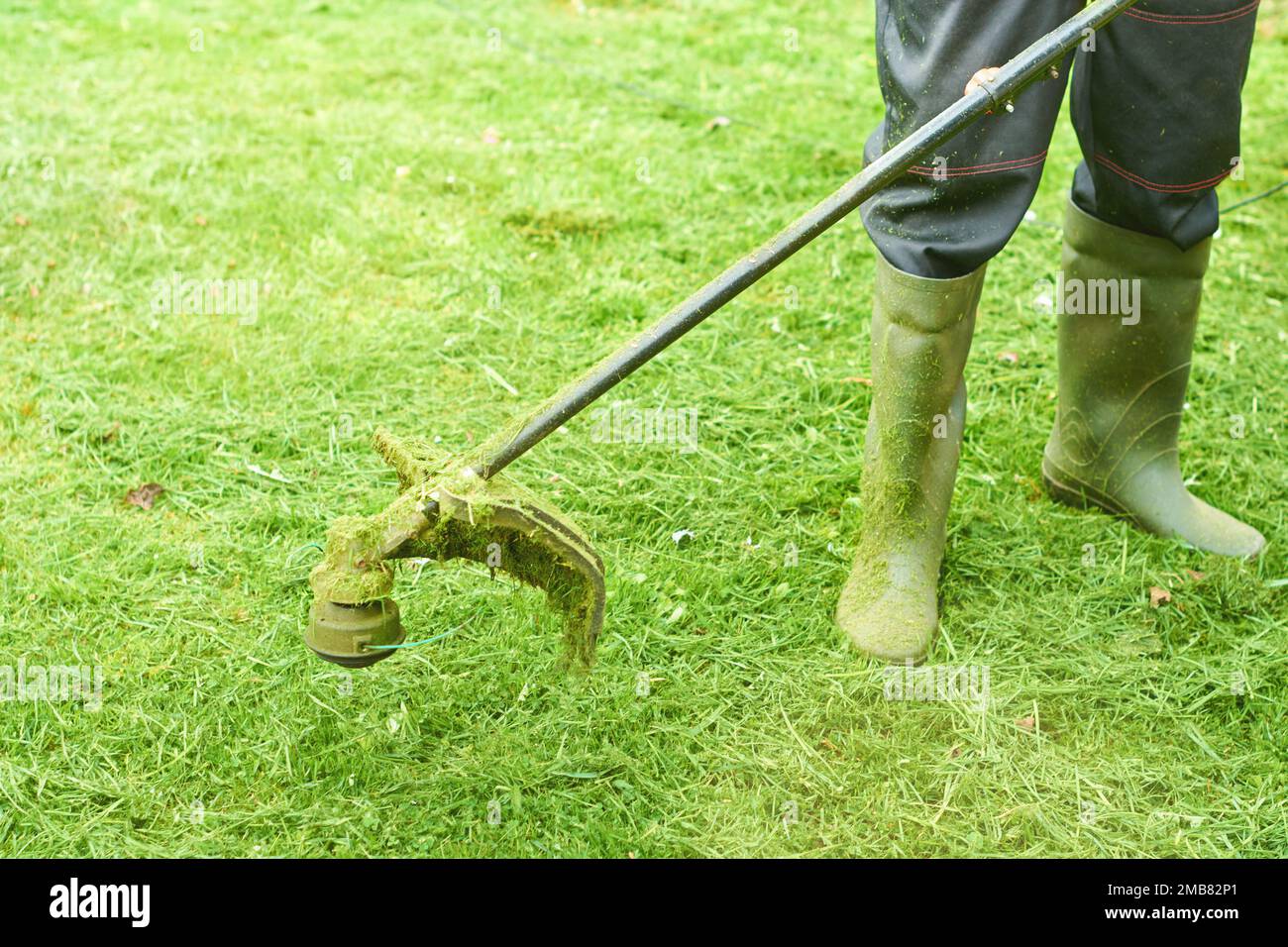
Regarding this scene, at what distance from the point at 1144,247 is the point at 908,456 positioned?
677mm

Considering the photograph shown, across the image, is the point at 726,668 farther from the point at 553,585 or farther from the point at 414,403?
the point at 414,403

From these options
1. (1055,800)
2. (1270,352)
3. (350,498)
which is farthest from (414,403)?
(1270,352)

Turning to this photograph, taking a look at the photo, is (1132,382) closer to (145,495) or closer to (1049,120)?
(1049,120)

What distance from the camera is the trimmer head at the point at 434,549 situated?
6.34 ft

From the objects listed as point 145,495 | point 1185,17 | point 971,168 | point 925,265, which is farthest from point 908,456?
point 145,495

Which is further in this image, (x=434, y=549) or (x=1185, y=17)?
(x=1185, y=17)

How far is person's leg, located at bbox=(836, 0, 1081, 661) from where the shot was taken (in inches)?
82.3

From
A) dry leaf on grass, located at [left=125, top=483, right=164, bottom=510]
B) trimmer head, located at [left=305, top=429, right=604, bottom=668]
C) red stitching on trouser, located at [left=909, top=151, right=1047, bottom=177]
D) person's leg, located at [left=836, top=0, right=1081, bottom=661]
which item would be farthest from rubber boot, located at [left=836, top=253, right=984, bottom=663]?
dry leaf on grass, located at [left=125, top=483, right=164, bottom=510]

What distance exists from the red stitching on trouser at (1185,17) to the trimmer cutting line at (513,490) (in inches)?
A: 12.1

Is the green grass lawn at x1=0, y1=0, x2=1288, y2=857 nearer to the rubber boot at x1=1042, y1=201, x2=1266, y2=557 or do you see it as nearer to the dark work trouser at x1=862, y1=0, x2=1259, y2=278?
the rubber boot at x1=1042, y1=201, x2=1266, y2=557

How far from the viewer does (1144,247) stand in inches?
101

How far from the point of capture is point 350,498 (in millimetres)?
2852

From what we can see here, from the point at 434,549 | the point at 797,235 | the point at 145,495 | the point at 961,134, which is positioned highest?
the point at 961,134

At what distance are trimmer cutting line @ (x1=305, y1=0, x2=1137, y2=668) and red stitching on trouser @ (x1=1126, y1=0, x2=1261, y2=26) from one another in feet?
1.01
